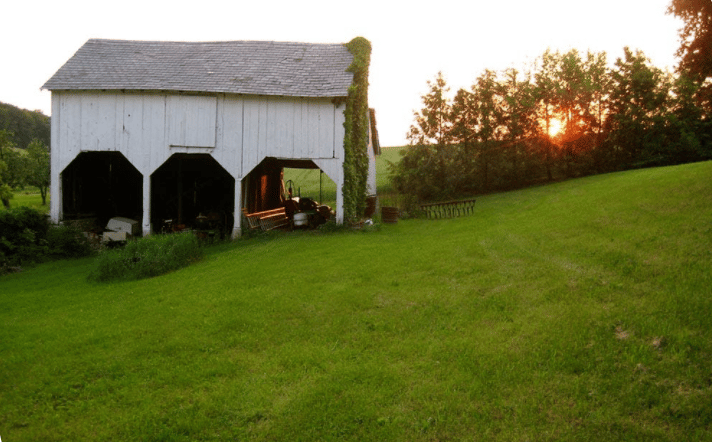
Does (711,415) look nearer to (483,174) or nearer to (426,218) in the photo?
(426,218)

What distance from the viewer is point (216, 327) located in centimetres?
836

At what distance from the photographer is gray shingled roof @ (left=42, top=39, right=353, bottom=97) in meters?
19.4

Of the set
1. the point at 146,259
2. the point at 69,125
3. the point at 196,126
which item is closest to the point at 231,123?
the point at 196,126

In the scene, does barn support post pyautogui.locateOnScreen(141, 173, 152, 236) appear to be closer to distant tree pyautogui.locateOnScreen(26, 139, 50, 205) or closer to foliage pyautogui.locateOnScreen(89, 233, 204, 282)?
foliage pyautogui.locateOnScreen(89, 233, 204, 282)

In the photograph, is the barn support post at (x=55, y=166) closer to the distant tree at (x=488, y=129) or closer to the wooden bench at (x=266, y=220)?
the wooden bench at (x=266, y=220)

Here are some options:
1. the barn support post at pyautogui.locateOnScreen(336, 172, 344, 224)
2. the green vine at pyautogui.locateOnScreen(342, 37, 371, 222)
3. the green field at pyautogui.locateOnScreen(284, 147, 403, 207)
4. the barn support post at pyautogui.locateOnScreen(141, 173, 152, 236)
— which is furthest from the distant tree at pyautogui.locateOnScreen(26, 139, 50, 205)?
the barn support post at pyautogui.locateOnScreen(336, 172, 344, 224)

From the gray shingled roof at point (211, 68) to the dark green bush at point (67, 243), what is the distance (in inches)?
219

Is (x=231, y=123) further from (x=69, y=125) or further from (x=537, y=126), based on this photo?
(x=537, y=126)

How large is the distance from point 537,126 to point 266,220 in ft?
99.0

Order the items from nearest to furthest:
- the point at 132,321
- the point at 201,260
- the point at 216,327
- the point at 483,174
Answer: the point at 216,327 < the point at 132,321 < the point at 201,260 < the point at 483,174

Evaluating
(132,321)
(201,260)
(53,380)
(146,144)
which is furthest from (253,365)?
(146,144)

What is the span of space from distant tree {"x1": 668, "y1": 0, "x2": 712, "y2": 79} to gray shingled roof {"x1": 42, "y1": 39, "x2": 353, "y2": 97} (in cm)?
1097

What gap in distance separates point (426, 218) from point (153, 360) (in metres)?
20.4

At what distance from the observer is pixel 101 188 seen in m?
23.6
